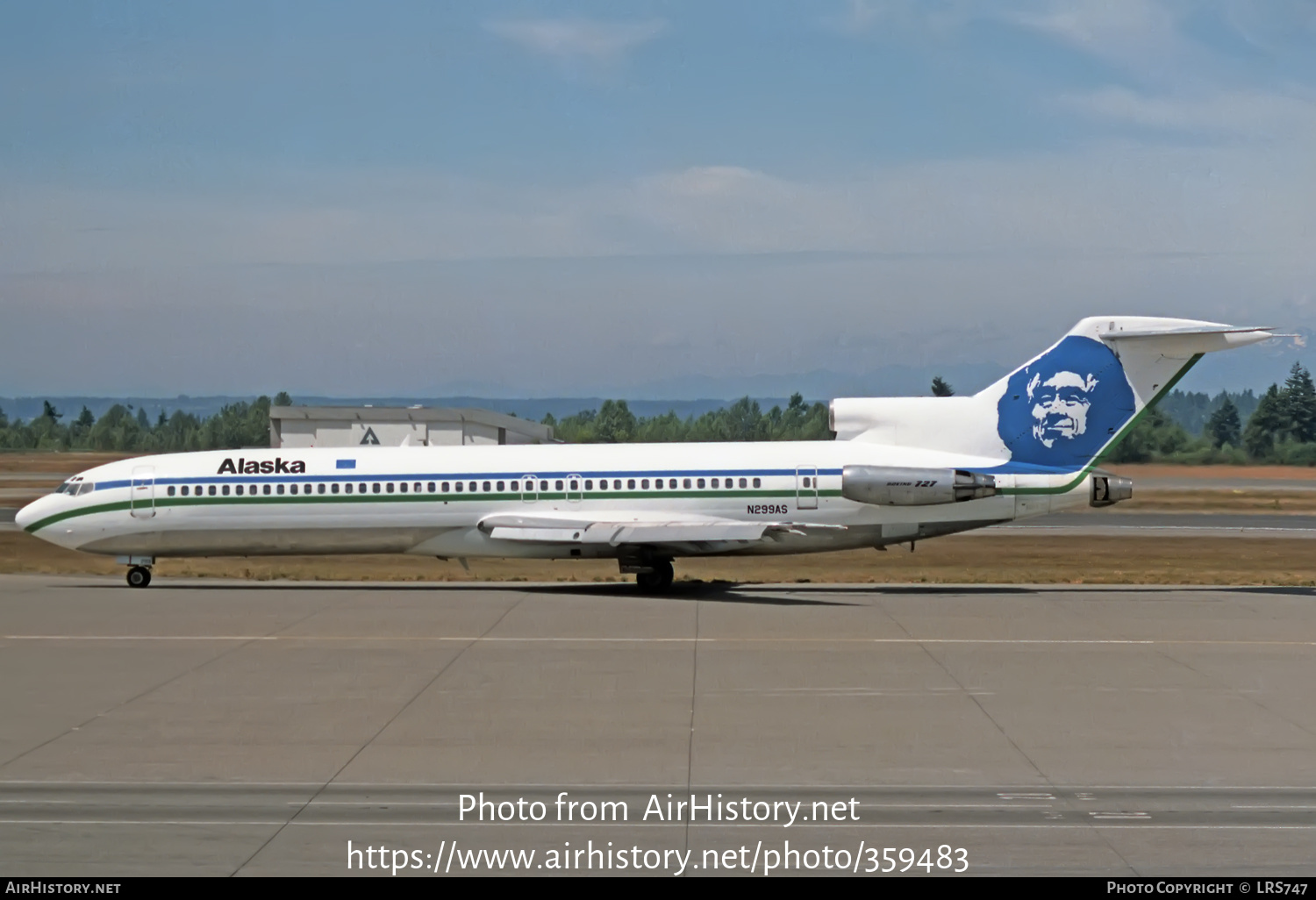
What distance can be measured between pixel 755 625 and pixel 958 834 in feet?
42.8

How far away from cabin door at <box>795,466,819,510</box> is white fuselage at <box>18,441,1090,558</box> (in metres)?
0.03

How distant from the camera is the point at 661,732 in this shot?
48.4 ft

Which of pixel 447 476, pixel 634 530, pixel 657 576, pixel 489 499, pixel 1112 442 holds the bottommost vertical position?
pixel 657 576

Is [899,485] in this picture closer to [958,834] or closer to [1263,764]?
[1263,764]

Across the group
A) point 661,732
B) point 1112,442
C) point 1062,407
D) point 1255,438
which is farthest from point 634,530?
point 1255,438

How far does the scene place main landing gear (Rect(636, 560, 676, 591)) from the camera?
97.5 feet

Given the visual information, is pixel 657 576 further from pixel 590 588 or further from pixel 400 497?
pixel 400 497

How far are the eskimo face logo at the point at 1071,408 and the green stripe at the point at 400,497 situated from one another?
165 inches

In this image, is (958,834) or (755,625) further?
(755,625)

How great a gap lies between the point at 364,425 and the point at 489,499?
22731mm

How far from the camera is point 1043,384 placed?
29656 millimetres

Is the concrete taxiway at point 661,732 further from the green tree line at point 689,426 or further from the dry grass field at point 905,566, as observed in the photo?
the green tree line at point 689,426

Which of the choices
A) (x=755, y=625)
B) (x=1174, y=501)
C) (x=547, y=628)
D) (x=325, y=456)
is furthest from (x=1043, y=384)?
(x=1174, y=501)

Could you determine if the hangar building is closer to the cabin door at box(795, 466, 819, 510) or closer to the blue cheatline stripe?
the blue cheatline stripe
